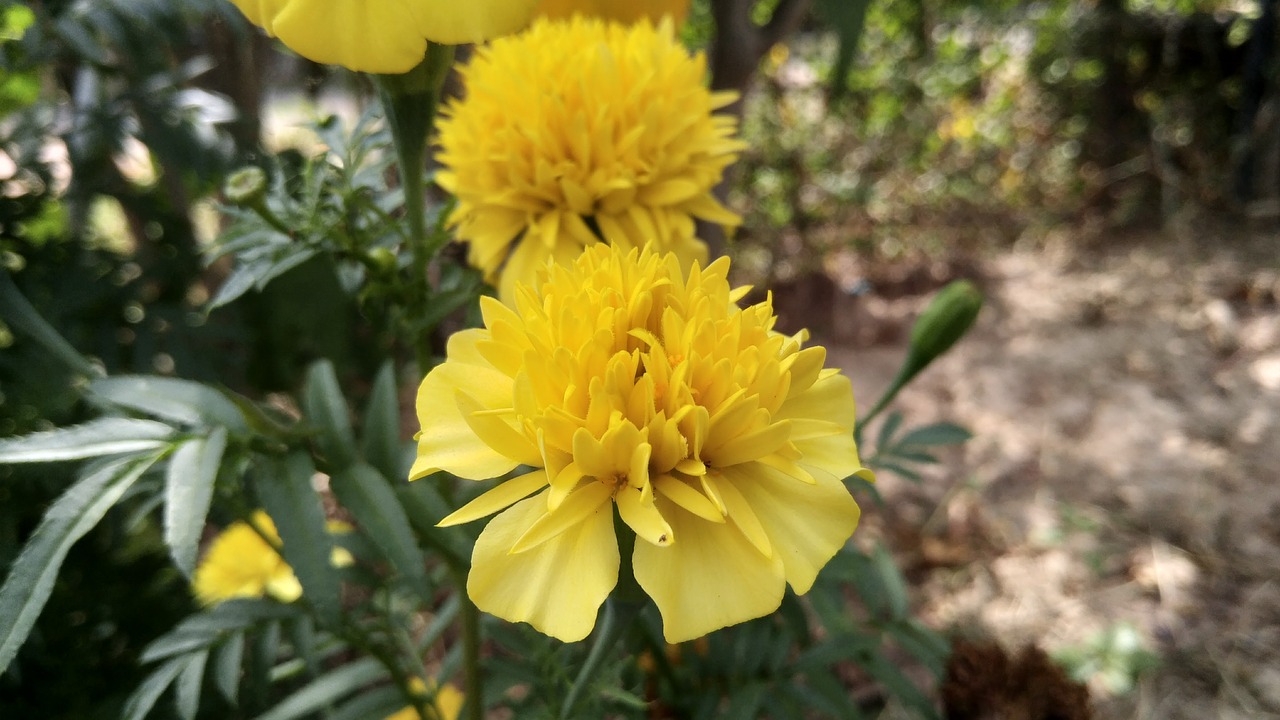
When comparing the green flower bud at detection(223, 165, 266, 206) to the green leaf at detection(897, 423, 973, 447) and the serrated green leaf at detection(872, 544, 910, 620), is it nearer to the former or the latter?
the green leaf at detection(897, 423, 973, 447)

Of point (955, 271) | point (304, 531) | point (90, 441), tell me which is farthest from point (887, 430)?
Result: point (955, 271)

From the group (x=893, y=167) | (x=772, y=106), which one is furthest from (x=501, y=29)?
(x=893, y=167)

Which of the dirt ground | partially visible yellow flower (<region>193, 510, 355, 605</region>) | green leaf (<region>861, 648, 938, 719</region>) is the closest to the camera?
green leaf (<region>861, 648, 938, 719</region>)

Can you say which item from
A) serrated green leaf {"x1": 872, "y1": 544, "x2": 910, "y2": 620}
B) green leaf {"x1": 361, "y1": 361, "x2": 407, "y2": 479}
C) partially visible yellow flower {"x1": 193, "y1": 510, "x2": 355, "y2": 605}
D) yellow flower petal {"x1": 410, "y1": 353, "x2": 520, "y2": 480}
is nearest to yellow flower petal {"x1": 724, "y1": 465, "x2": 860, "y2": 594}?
yellow flower petal {"x1": 410, "y1": 353, "x2": 520, "y2": 480}

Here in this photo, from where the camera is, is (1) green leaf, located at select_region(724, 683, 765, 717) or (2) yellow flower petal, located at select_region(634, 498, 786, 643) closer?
(2) yellow flower petal, located at select_region(634, 498, 786, 643)

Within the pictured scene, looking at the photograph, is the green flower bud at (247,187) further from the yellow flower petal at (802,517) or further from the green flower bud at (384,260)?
the yellow flower petal at (802,517)

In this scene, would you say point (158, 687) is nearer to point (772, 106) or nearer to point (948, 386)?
point (948, 386)
